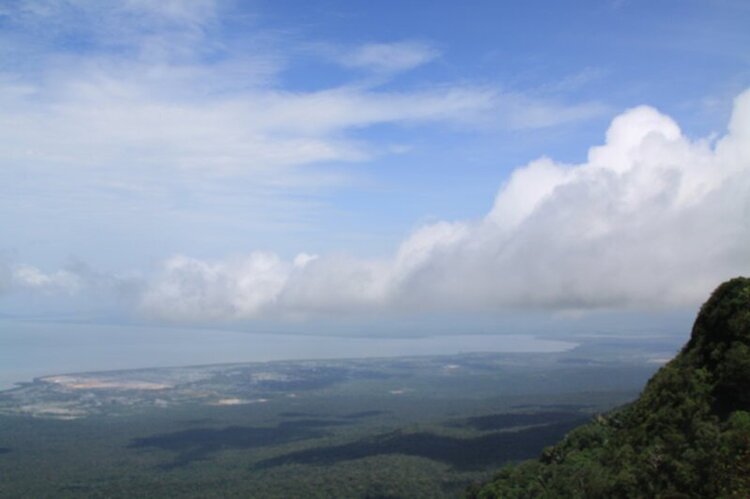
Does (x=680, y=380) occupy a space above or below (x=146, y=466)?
above

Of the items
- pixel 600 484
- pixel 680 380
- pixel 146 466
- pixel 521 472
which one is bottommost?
pixel 146 466

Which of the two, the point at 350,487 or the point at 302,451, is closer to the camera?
the point at 350,487

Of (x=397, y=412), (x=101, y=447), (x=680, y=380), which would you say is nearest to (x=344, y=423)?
(x=397, y=412)

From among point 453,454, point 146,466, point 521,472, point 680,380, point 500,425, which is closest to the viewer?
point 680,380

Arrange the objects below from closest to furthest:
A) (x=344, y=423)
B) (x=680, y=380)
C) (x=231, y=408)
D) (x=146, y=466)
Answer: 1. (x=680, y=380)
2. (x=146, y=466)
3. (x=344, y=423)
4. (x=231, y=408)

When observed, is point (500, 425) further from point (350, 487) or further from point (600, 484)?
point (600, 484)

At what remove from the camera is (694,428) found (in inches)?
1120

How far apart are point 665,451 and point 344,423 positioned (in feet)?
474

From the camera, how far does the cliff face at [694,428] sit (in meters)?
24.8

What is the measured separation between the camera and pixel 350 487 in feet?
294

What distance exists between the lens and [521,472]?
48.9m

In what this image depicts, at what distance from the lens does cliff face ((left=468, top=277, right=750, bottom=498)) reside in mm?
24781

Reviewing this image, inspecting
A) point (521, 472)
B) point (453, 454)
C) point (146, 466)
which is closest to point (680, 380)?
point (521, 472)

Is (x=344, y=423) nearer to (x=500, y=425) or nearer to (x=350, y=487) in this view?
(x=500, y=425)
